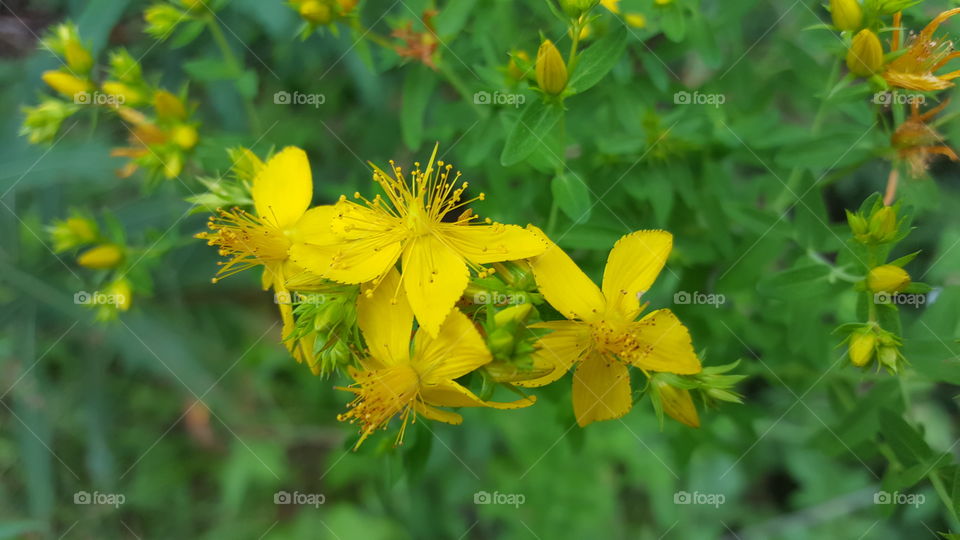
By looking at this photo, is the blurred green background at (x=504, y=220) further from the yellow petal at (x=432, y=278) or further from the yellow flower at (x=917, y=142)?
the yellow petal at (x=432, y=278)

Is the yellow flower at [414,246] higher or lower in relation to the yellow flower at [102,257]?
lower

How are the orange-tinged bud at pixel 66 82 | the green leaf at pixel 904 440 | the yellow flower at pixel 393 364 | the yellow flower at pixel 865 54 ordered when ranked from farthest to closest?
the orange-tinged bud at pixel 66 82 < the green leaf at pixel 904 440 < the yellow flower at pixel 865 54 < the yellow flower at pixel 393 364

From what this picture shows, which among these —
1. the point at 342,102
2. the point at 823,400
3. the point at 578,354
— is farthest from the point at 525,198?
the point at 823,400

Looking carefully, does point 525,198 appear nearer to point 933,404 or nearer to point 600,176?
point 600,176

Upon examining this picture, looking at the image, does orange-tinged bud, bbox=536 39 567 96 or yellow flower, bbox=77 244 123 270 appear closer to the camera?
orange-tinged bud, bbox=536 39 567 96

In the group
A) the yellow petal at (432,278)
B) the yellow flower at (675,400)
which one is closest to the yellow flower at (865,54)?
the yellow flower at (675,400)

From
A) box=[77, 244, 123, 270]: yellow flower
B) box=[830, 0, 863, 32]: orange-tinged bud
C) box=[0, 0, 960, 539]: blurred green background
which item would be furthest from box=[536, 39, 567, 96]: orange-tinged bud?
box=[77, 244, 123, 270]: yellow flower

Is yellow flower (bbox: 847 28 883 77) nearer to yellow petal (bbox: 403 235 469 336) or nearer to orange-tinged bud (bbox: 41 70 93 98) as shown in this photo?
yellow petal (bbox: 403 235 469 336)
